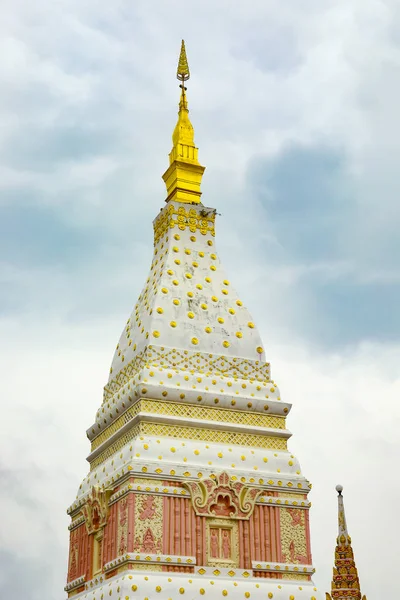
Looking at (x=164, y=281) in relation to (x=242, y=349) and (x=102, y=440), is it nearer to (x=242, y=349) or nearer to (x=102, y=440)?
Answer: (x=242, y=349)

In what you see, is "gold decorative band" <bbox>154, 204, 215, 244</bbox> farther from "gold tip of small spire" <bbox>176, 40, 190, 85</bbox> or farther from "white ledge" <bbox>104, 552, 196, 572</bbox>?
"white ledge" <bbox>104, 552, 196, 572</bbox>

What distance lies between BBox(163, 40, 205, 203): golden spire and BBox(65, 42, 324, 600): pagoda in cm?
192

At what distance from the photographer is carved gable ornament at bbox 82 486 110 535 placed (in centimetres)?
2238

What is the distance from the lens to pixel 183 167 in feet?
92.0

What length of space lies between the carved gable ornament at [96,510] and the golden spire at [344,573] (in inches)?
372

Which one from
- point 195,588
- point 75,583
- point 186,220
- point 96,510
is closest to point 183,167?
point 186,220

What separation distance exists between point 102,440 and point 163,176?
9215 mm

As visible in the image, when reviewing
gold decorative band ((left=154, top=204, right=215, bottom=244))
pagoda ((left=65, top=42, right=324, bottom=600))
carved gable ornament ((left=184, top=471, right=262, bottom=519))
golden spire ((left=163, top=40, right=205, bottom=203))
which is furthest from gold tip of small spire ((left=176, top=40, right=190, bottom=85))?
carved gable ornament ((left=184, top=471, right=262, bottom=519))

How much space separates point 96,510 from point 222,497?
352 cm

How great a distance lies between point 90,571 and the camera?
22.9 m

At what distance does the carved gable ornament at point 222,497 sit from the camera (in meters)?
21.5

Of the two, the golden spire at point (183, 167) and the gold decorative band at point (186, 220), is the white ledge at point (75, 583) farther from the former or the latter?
the golden spire at point (183, 167)

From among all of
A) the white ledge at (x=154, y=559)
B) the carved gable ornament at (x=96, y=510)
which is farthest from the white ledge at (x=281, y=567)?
the carved gable ornament at (x=96, y=510)

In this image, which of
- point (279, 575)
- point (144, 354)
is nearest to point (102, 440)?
point (144, 354)
